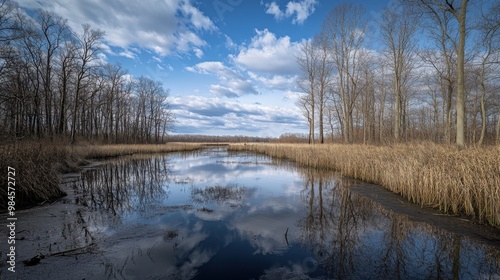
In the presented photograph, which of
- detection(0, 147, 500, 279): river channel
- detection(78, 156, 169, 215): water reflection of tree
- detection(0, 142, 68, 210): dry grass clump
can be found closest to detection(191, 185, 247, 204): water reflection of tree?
detection(0, 147, 500, 279): river channel

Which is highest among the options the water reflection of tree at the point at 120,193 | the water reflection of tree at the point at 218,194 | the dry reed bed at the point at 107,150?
the dry reed bed at the point at 107,150

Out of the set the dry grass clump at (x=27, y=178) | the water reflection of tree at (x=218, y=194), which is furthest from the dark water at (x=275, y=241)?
the dry grass clump at (x=27, y=178)

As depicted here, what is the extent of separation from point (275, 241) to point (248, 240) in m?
0.59

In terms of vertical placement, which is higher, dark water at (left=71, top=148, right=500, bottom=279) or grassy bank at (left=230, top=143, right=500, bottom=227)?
grassy bank at (left=230, top=143, right=500, bottom=227)

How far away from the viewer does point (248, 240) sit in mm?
4719

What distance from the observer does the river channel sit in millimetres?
3410

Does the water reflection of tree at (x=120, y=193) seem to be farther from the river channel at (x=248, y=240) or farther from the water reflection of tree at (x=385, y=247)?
the water reflection of tree at (x=385, y=247)

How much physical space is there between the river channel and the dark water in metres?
0.02

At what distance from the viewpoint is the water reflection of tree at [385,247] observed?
344 cm

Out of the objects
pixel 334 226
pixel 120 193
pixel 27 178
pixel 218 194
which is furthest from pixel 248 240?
pixel 27 178

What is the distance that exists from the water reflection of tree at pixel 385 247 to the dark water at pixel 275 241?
17mm

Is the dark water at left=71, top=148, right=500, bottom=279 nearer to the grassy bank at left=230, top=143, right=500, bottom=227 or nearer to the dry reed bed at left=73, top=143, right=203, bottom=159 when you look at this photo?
the grassy bank at left=230, top=143, right=500, bottom=227

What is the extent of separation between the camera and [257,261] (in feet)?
12.5

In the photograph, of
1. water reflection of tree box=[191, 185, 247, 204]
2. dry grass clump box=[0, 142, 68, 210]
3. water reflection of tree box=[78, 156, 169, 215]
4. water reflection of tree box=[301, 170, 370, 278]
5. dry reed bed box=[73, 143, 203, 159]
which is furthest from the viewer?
dry reed bed box=[73, 143, 203, 159]
